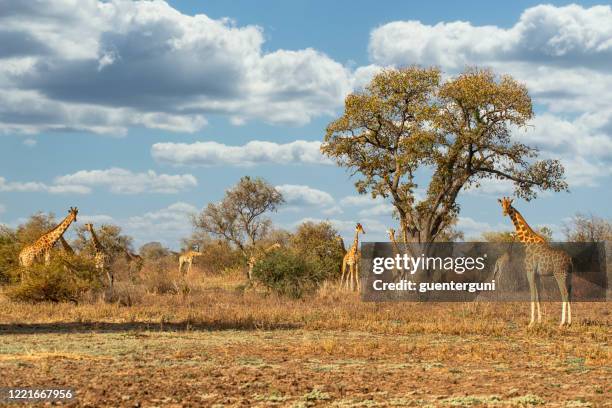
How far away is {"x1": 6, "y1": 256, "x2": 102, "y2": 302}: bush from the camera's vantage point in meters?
26.1

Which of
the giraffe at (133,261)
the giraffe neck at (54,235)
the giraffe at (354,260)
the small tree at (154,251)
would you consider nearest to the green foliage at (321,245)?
A: the giraffe at (354,260)

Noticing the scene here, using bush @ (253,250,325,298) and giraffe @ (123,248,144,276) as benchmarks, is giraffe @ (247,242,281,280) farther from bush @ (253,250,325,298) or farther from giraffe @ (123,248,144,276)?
giraffe @ (123,248,144,276)

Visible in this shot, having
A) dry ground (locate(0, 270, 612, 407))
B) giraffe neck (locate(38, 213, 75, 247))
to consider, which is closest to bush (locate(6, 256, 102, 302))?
dry ground (locate(0, 270, 612, 407))

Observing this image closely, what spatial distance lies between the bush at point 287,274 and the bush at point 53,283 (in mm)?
6851

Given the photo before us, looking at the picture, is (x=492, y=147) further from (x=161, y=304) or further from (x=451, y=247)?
(x=161, y=304)

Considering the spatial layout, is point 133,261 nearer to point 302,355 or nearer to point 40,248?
point 40,248

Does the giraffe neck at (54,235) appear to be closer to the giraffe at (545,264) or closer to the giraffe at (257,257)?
the giraffe at (257,257)

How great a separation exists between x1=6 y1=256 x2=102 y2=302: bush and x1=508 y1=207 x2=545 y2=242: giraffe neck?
1272cm

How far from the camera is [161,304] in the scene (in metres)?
27.0

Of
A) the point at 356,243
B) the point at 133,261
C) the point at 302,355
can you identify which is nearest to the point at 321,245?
the point at 356,243

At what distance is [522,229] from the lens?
24719mm

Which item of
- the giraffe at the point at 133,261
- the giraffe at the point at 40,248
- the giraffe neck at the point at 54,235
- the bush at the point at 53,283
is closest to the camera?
the bush at the point at 53,283

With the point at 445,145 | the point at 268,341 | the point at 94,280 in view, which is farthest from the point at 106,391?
the point at 445,145

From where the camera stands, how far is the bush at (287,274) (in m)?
31.4
